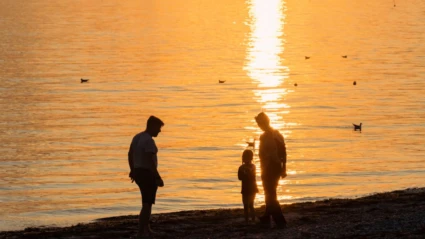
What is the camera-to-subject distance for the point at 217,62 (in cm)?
6862

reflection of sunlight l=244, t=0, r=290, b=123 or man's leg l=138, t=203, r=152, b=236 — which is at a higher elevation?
reflection of sunlight l=244, t=0, r=290, b=123

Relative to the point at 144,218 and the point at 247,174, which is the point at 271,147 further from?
the point at 144,218

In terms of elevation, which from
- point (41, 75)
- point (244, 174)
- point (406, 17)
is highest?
point (406, 17)

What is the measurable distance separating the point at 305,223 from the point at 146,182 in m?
3.08

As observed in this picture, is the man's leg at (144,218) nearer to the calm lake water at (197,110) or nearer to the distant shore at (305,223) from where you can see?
the distant shore at (305,223)

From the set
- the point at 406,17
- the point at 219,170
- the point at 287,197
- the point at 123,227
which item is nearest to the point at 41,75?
the point at 219,170

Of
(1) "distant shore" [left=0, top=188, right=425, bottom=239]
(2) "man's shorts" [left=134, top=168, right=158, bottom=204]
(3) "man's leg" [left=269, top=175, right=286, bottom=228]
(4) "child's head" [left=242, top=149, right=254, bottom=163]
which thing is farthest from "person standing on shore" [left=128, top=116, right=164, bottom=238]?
(3) "man's leg" [left=269, top=175, right=286, bottom=228]

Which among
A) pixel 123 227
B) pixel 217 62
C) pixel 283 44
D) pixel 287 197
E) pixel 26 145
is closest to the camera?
pixel 123 227

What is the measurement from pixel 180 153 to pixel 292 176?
19.1ft

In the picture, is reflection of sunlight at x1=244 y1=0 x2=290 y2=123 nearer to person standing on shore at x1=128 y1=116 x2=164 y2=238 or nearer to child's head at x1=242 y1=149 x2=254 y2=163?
child's head at x1=242 y1=149 x2=254 y2=163

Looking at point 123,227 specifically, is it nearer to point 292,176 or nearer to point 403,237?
point 403,237

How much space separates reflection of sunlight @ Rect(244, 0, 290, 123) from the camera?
48812 millimetres

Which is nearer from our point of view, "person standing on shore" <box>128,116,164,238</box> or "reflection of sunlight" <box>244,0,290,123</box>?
"person standing on shore" <box>128,116,164,238</box>

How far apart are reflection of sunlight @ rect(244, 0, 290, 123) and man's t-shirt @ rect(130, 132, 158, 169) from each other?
26316 mm
